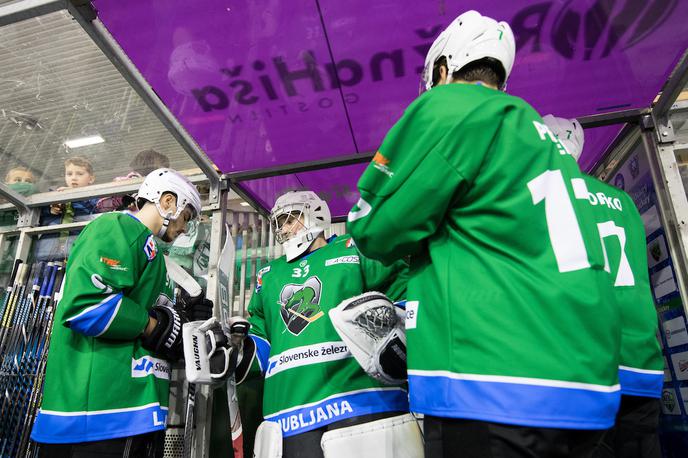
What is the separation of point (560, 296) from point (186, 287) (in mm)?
2317

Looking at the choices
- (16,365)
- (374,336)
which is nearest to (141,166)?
(16,365)

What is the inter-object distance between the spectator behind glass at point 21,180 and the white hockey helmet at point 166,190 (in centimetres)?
154

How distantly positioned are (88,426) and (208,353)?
0.56 meters

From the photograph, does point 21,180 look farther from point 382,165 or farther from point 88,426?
point 382,165

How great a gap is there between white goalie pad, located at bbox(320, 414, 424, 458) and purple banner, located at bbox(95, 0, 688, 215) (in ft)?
5.72

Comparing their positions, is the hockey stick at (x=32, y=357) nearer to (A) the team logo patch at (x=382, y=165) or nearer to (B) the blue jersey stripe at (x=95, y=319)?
(B) the blue jersey stripe at (x=95, y=319)

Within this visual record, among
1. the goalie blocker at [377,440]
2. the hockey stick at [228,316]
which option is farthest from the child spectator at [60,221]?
the goalie blocker at [377,440]

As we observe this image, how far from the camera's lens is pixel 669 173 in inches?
102

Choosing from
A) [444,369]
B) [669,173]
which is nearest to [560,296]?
[444,369]

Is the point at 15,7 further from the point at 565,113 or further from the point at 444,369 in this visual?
the point at 565,113

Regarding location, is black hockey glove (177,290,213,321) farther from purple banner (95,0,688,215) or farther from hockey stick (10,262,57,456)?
hockey stick (10,262,57,456)

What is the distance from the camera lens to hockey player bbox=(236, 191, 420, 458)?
196 cm

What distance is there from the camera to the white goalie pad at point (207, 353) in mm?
2195

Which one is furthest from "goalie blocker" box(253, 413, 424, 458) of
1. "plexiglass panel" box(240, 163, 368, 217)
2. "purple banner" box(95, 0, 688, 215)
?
"plexiglass panel" box(240, 163, 368, 217)
